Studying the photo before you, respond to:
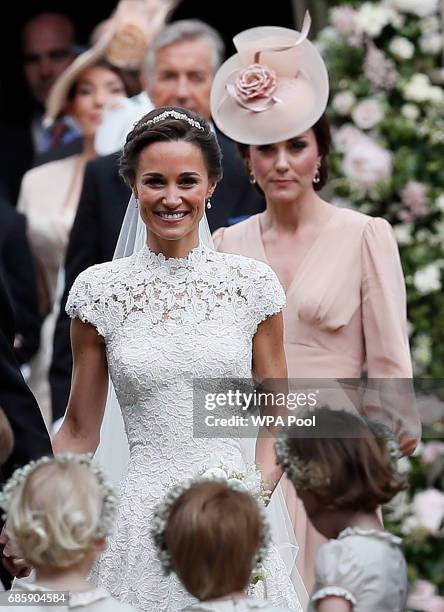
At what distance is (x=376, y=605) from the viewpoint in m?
4.25

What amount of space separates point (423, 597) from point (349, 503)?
12.4ft

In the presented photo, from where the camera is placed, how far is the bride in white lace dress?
207 inches

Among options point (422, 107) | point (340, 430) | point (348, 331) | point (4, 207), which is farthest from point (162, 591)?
point (422, 107)

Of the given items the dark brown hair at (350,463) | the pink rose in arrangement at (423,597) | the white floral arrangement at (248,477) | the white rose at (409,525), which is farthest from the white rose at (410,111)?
the dark brown hair at (350,463)

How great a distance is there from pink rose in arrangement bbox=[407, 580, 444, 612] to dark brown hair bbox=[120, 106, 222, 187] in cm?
309

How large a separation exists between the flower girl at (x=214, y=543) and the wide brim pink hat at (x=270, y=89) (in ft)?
7.28

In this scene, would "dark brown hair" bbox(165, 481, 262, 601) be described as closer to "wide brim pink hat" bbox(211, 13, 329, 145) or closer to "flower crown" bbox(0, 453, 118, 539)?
"flower crown" bbox(0, 453, 118, 539)

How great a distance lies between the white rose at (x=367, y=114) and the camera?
8.80 m

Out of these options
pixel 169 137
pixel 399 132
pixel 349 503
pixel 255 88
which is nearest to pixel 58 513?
pixel 349 503

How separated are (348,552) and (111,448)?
1.47 m

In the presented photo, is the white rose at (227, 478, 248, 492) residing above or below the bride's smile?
below

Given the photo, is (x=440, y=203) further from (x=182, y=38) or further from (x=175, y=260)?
(x=175, y=260)

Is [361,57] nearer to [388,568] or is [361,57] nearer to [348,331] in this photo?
[348,331]

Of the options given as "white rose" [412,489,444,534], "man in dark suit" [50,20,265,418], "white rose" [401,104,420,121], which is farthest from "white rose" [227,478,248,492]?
"white rose" [401,104,420,121]
